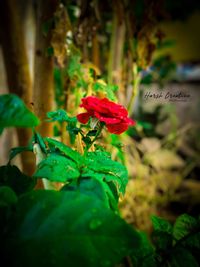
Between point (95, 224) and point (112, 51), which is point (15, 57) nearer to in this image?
point (112, 51)

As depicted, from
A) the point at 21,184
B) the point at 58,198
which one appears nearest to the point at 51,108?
the point at 21,184

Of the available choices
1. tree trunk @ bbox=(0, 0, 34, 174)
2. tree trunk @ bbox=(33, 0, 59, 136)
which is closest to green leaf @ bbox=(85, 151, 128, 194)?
tree trunk @ bbox=(33, 0, 59, 136)

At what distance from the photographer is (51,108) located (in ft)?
3.52

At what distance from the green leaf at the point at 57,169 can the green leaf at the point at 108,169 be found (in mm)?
44

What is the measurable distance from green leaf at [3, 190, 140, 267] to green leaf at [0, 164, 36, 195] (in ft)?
0.49

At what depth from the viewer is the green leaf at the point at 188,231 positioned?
68 cm

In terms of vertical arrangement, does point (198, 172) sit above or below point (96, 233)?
below

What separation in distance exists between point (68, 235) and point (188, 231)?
0.44 metres

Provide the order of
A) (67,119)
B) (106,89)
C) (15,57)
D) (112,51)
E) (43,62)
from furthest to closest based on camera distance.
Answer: (112,51)
(15,57)
(43,62)
(106,89)
(67,119)

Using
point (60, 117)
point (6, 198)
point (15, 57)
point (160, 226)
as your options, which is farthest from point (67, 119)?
point (15, 57)

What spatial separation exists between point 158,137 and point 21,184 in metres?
2.77

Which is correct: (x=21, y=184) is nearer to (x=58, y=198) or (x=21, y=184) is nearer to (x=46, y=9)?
(x=58, y=198)

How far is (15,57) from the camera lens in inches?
46.0

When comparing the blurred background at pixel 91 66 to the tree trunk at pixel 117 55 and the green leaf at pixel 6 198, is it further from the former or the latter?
the green leaf at pixel 6 198
